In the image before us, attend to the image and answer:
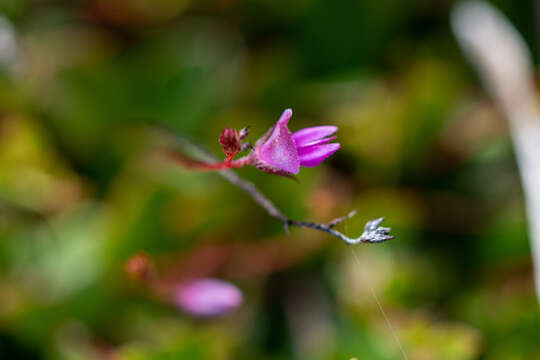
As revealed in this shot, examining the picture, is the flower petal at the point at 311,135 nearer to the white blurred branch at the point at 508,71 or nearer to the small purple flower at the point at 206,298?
the small purple flower at the point at 206,298

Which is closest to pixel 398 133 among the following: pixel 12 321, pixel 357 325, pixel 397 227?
pixel 397 227

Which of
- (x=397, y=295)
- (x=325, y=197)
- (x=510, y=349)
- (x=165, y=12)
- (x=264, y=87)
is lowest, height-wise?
(x=510, y=349)

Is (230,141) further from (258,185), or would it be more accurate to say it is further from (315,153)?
(258,185)

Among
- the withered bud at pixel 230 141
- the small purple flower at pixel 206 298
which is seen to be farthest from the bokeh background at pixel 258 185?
the withered bud at pixel 230 141

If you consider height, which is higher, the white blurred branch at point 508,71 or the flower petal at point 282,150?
the white blurred branch at point 508,71

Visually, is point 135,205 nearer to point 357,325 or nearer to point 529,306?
point 357,325

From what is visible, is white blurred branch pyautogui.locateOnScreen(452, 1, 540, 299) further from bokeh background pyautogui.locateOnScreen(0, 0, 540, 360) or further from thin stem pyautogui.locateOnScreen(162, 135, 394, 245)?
thin stem pyautogui.locateOnScreen(162, 135, 394, 245)

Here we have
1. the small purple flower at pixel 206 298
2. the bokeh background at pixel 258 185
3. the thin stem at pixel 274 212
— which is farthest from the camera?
the bokeh background at pixel 258 185
